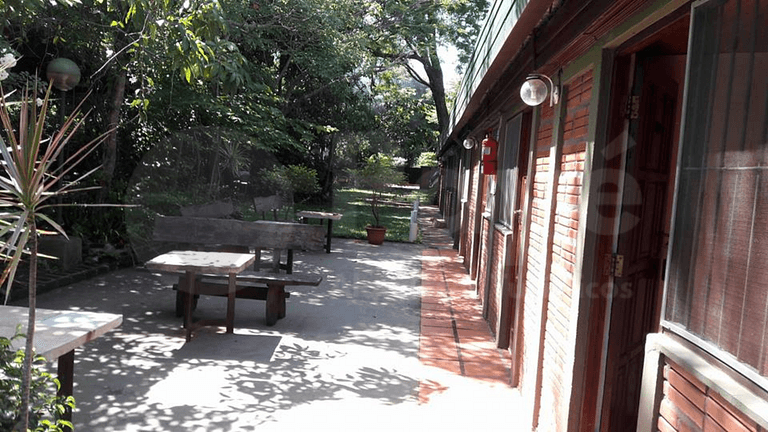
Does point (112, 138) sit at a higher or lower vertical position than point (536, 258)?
higher

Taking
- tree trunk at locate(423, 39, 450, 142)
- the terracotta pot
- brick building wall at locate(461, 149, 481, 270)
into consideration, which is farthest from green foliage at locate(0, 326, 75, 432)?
tree trunk at locate(423, 39, 450, 142)

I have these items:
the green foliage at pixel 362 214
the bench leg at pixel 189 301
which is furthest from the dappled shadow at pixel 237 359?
the green foliage at pixel 362 214

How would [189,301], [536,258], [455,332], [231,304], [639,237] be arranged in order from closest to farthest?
[639,237]
[536,258]
[189,301]
[231,304]
[455,332]

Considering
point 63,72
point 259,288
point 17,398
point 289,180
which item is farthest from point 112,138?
point 289,180

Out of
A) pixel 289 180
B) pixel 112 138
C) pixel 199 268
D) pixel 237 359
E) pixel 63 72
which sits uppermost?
pixel 63 72

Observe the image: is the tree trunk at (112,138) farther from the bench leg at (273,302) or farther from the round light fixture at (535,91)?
the round light fixture at (535,91)

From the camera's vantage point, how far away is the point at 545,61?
4031 mm

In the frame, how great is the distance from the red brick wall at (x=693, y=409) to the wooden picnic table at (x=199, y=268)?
3.95 metres

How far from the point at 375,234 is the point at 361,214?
26.4 ft

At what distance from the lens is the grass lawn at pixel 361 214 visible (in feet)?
51.1

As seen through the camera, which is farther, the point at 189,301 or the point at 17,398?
the point at 189,301

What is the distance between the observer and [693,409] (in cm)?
185

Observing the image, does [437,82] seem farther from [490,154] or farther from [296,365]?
[296,365]

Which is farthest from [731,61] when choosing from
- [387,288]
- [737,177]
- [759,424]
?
[387,288]
